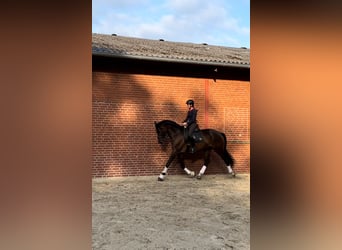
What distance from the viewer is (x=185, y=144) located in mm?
10633

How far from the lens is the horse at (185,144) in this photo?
10.6 m

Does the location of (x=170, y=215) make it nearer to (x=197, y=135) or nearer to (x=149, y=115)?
(x=197, y=135)

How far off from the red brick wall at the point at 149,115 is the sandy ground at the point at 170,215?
108cm

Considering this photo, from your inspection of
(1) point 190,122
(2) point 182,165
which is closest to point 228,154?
(2) point 182,165

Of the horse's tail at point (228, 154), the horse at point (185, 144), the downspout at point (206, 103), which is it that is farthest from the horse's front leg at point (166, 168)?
the downspout at point (206, 103)

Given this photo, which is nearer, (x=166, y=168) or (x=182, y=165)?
(x=166, y=168)

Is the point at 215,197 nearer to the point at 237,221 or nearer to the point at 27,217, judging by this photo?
the point at 237,221

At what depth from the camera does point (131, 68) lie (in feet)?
36.4

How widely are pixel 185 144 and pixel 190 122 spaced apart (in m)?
0.69

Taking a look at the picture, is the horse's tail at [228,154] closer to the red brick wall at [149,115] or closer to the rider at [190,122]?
the red brick wall at [149,115]

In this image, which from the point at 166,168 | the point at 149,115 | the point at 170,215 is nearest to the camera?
the point at 170,215

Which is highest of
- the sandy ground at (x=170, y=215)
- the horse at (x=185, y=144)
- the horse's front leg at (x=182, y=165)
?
the horse at (x=185, y=144)

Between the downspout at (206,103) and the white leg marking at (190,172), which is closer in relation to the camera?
the white leg marking at (190,172)

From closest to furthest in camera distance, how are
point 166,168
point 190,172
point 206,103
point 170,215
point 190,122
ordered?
point 170,215
point 190,122
point 166,168
point 190,172
point 206,103
